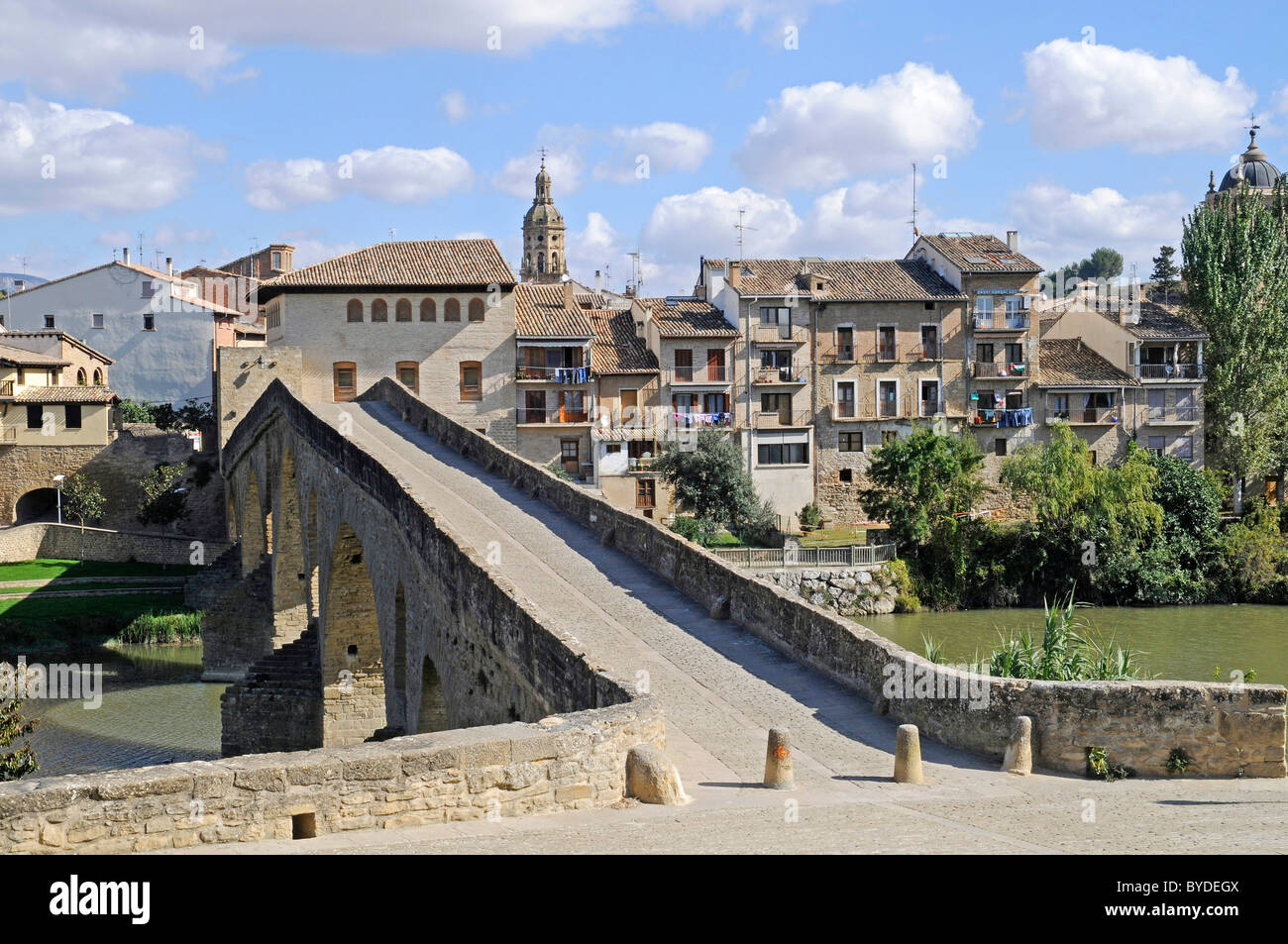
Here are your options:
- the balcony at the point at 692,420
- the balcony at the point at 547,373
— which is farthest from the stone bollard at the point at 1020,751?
the balcony at the point at 692,420

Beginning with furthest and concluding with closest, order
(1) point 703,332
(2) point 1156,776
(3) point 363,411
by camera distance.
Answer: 1. (1) point 703,332
2. (3) point 363,411
3. (2) point 1156,776

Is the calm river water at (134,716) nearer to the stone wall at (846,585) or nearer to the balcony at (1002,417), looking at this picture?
the stone wall at (846,585)

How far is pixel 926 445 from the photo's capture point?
4503 centimetres

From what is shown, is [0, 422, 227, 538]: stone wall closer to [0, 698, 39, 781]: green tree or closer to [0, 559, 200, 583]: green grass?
[0, 559, 200, 583]: green grass

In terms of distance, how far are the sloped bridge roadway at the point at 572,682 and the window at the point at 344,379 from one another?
12.1m

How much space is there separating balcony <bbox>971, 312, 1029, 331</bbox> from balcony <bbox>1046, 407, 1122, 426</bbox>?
3.79 m

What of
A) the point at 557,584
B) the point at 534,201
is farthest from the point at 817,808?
the point at 534,201

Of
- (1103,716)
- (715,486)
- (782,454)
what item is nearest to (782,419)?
(782,454)

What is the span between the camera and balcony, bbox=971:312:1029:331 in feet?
173

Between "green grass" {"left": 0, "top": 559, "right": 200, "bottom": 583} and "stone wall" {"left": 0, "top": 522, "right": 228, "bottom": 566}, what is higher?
"stone wall" {"left": 0, "top": 522, "right": 228, "bottom": 566}

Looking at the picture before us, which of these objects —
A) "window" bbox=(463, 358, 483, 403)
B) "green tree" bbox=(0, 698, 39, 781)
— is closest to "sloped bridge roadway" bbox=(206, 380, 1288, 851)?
"green tree" bbox=(0, 698, 39, 781)

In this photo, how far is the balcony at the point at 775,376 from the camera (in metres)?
51.4

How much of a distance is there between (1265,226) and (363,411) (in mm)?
37202
